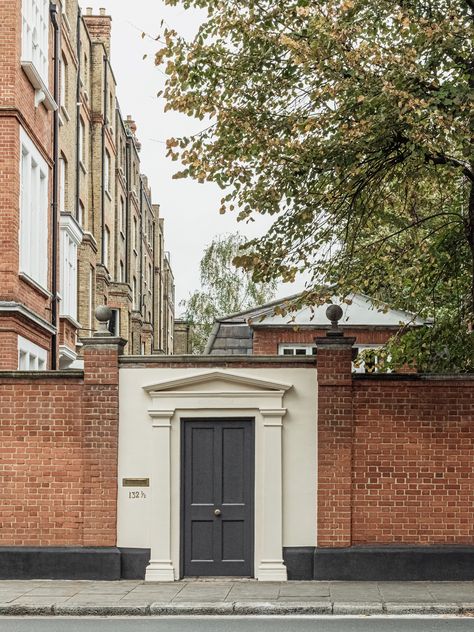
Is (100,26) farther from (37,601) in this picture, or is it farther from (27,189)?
(37,601)

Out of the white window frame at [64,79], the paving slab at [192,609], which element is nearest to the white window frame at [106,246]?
the white window frame at [64,79]

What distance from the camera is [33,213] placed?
76.8 feet

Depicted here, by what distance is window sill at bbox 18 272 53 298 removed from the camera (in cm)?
2123

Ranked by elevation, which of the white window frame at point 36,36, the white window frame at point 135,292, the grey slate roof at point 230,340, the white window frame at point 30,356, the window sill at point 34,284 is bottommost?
the white window frame at point 30,356

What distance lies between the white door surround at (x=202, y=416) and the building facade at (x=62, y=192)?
4.52m

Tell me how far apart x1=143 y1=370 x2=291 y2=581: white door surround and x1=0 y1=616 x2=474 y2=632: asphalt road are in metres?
3.00

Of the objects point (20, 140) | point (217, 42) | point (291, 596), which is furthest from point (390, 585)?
point (20, 140)

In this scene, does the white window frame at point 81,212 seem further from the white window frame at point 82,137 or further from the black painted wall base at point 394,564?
the black painted wall base at point 394,564

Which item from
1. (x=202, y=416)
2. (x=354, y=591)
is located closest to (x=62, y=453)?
(x=202, y=416)

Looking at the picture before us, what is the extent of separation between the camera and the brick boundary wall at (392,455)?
16641mm

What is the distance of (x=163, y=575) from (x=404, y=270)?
7204 millimetres

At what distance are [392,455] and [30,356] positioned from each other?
27.6ft

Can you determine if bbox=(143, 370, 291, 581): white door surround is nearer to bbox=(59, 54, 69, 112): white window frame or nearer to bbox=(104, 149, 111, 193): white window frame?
bbox=(59, 54, 69, 112): white window frame

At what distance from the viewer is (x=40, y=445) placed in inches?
666
